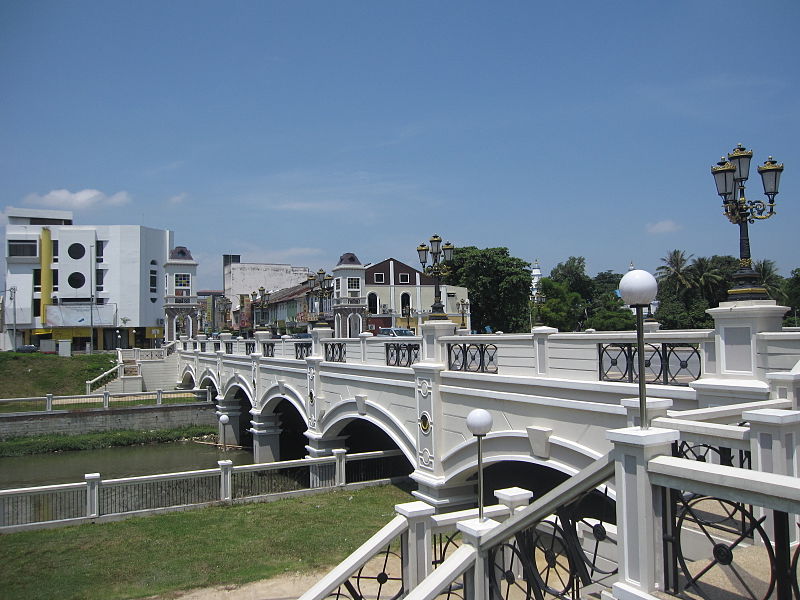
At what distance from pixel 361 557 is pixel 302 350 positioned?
1447 centimetres

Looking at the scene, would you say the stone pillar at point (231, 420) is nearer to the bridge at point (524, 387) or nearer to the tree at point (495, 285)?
the bridge at point (524, 387)

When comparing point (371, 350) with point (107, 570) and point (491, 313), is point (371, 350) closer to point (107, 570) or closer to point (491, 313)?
point (107, 570)

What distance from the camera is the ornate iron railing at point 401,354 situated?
14456 millimetres

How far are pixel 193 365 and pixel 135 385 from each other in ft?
20.7

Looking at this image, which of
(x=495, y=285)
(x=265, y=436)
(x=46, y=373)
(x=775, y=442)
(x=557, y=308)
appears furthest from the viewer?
(x=495, y=285)

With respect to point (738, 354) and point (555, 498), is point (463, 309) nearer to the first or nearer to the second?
point (738, 354)

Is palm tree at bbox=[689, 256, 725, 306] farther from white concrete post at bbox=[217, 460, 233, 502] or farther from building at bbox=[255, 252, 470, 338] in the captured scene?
white concrete post at bbox=[217, 460, 233, 502]

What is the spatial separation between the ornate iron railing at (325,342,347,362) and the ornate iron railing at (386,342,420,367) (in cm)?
300

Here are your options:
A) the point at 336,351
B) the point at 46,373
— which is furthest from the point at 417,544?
the point at 46,373

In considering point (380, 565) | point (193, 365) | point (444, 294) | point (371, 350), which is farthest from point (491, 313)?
point (380, 565)

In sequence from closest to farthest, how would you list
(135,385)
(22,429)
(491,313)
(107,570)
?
(107,570), (22,429), (135,385), (491,313)

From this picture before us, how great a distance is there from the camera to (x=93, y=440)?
105ft

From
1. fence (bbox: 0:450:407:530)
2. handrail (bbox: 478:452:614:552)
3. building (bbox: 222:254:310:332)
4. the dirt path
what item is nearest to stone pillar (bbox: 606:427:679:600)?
handrail (bbox: 478:452:614:552)

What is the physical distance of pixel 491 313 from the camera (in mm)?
62156
